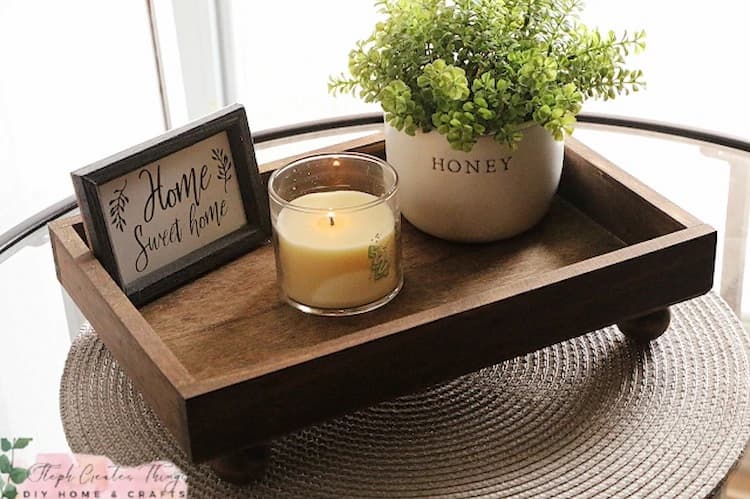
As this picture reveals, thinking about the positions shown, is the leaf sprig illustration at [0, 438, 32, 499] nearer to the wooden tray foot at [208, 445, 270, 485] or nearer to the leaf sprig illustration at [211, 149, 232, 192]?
the wooden tray foot at [208, 445, 270, 485]

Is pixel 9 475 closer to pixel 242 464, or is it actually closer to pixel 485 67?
pixel 242 464

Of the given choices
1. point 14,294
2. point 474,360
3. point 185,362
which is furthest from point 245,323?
point 14,294

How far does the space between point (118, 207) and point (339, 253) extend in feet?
0.56

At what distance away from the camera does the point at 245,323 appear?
81 cm

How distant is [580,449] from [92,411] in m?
0.37

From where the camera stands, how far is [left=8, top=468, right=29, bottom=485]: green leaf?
701 mm

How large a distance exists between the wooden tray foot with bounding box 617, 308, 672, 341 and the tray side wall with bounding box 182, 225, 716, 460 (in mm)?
39

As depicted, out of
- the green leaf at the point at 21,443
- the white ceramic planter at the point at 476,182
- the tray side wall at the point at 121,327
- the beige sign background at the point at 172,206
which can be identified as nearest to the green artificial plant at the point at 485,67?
the white ceramic planter at the point at 476,182

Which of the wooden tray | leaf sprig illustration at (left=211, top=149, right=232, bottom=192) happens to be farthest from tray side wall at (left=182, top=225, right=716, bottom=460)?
leaf sprig illustration at (left=211, top=149, right=232, bottom=192)

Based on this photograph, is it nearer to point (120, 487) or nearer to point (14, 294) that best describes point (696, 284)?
point (120, 487)

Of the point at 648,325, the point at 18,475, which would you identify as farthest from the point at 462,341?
the point at 18,475

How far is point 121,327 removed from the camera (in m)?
0.75

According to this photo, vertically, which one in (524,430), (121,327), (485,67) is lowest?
(524,430)

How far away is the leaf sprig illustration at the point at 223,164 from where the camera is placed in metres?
0.89
